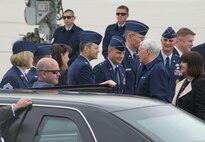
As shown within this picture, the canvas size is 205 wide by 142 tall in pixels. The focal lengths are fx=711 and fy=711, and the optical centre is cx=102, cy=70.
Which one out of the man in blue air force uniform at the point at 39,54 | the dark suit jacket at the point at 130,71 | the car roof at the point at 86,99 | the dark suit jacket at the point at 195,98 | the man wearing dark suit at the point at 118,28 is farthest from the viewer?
the man wearing dark suit at the point at 118,28

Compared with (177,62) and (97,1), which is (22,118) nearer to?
(177,62)

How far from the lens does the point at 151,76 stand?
7.19m

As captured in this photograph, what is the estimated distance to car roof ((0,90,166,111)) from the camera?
4590mm

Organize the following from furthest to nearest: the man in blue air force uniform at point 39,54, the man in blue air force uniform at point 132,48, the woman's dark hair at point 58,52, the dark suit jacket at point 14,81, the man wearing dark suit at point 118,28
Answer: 1. the man wearing dark suit at point 118,28
2. the man in blue air force uniform at point 132,48
3. the man in blue air force uniform at point 39,54
4. the woman's dark hair at point 58,52
5. the dark suit jacket at point 14,81

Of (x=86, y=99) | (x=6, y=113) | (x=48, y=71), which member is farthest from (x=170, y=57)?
(x=6, y=113)

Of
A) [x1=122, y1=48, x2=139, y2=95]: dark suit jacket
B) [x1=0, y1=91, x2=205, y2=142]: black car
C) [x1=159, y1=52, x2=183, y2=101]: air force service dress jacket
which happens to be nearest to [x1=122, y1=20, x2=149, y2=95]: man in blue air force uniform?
[x1=122, y1=48, x2=139, y2=95]: dark suit jacket

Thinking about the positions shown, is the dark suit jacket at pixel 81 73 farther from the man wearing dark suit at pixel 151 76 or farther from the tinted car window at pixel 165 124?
the tinted car window at pixel 165 124

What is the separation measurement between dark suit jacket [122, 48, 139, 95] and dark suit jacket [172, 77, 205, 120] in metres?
1.41

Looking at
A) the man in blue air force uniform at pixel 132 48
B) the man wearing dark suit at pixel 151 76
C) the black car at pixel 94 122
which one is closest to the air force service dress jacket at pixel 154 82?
the man wearing dark suit at pixel 151 76

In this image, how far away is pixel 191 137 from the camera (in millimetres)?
4574

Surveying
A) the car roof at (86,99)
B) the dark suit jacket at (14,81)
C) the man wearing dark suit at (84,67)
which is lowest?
the dark suit jacket at (14,81)

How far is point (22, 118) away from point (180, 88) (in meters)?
2.60

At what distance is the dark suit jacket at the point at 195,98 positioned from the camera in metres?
6.65

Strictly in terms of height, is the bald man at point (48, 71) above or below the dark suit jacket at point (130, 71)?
above
